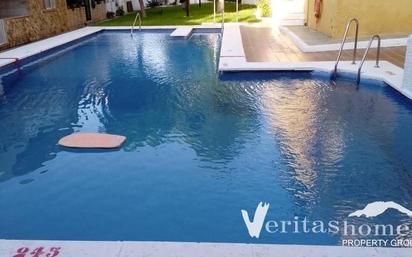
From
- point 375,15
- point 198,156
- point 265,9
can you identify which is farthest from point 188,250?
point 265,9

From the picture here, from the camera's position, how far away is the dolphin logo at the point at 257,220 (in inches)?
168

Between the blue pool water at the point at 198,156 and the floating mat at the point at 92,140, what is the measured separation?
0.53 feet

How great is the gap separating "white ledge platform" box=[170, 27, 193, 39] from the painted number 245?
14509mm

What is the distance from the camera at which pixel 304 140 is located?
6.58 meters

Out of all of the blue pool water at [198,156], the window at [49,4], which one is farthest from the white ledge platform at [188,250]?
the window at [49,4]

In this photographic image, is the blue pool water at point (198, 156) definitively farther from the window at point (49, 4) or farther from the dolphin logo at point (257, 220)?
the window at point (49, 4)

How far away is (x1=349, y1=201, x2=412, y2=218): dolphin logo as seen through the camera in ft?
14.9

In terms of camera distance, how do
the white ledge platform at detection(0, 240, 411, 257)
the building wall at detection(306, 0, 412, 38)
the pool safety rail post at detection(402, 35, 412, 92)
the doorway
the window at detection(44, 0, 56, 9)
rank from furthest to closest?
1. the doorway
2. the window at detection(44, 0, 56, 9)
3. the building wall at detection(306, 0, 412, 38)
4. the pool safety rail post at detection(402, 35, 412, 92)
5. the white ledge platform at detection(0, 240, 411, 257)

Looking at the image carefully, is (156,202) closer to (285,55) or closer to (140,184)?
(140,184)

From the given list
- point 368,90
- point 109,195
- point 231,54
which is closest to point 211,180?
point 109,195

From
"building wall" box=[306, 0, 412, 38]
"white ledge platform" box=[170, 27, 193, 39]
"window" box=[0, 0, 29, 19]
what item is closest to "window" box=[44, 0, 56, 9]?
"window" box=[0, 0, 29, 19]

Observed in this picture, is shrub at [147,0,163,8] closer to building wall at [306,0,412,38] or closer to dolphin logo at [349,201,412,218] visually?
building wall at [306,0,412,38]

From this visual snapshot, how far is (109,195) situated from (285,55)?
8.41 m

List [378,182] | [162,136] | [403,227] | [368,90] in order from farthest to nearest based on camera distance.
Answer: [368,90] → [162,136] → [378,182] → [403,227]
